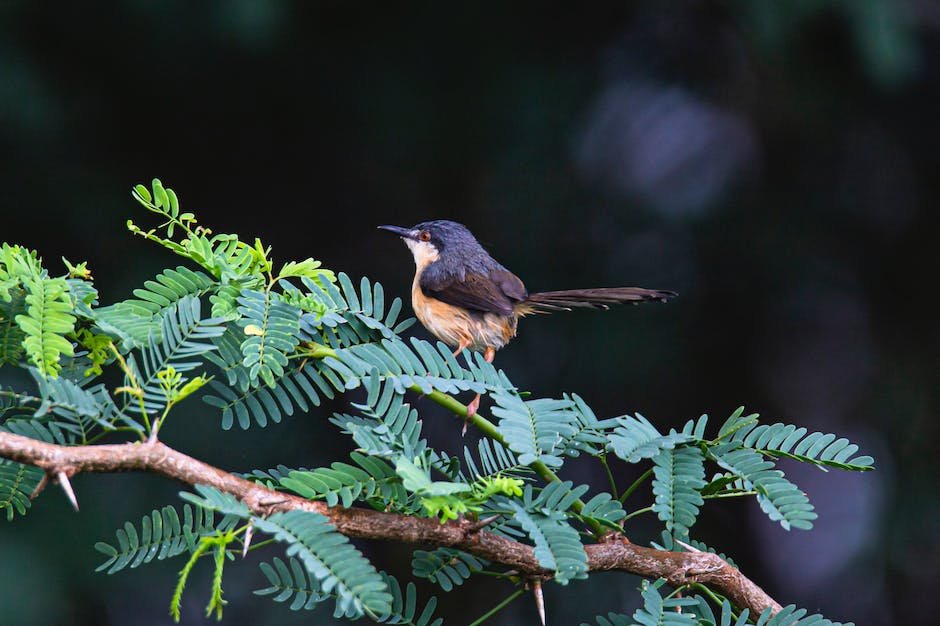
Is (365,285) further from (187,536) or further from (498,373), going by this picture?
(187,536)

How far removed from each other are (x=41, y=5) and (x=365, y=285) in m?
4.91

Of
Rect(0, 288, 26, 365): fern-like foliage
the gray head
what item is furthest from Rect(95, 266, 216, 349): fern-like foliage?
the gray head

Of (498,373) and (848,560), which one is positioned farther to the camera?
(848,560)

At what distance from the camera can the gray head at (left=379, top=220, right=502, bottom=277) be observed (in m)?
4.33

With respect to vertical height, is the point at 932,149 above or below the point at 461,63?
below

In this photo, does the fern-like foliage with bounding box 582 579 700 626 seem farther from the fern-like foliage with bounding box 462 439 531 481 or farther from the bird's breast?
the bird's breast

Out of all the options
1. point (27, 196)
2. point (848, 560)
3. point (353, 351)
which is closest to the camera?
point (353, 351)

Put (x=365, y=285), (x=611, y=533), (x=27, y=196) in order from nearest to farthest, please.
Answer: (x=611, y=533)
(x=365, y=285)
(x=27, y=196)

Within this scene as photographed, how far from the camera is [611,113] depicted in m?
7.26

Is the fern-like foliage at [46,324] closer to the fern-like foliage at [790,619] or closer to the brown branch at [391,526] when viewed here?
the brown branch at [391,526]

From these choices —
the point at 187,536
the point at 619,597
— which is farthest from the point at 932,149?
the point at 187,536

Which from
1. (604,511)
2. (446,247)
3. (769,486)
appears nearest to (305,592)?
(604,511)

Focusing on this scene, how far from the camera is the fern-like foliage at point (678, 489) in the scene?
6.14 ft

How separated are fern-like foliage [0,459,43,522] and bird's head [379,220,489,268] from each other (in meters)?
2.67
